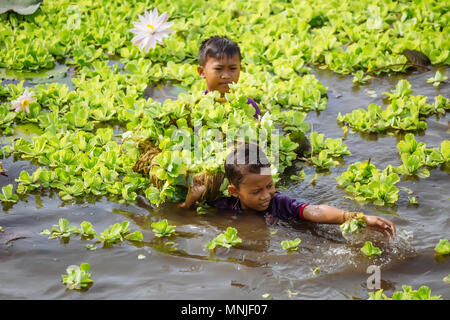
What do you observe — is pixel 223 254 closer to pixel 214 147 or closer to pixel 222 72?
pixel 214 147

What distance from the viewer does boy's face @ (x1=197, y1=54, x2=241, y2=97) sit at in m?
5.71

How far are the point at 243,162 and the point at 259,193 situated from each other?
0.24 m

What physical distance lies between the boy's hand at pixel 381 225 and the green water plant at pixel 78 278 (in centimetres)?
176

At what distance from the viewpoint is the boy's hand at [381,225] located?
12.7 ft

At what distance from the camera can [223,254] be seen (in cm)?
406

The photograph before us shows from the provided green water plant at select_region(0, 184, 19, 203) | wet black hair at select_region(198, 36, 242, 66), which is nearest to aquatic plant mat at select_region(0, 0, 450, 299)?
green water plant at select_region(0, 184, 19, 203)

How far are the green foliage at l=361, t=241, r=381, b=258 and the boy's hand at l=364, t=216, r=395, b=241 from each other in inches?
4.3

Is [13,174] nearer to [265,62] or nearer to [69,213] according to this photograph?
[69,213]

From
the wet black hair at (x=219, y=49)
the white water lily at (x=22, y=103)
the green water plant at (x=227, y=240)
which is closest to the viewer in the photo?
the green water plant at (x=227, y=240)

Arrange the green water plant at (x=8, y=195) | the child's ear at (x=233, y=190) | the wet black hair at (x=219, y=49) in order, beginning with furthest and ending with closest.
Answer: the wet black hair at (x=219, y=49) < the green water plant at (x=8, y=195) < the child's ear at (x=233, y=190)

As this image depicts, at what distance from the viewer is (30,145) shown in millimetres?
5496

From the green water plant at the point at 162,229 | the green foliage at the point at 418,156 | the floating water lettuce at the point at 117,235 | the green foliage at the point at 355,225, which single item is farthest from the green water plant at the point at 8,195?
the green foliage at the point at 418,156

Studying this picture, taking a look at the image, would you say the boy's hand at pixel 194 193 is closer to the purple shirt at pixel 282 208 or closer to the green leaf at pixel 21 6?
the purple shirt at pixel 282 208

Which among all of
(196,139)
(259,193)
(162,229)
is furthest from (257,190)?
(196,139)
